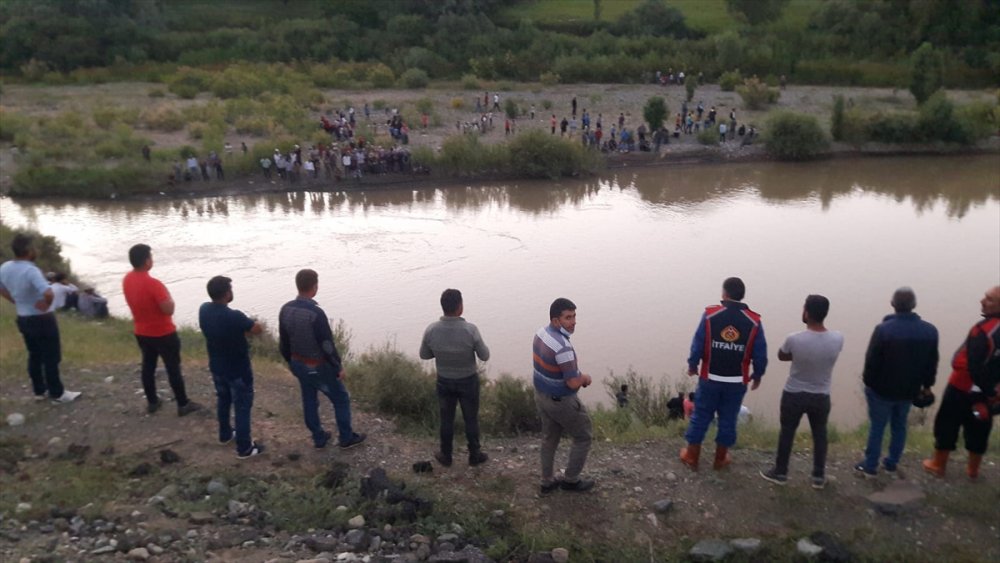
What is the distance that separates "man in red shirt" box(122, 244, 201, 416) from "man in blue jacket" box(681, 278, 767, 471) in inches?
159

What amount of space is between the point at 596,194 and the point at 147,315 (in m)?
22.2

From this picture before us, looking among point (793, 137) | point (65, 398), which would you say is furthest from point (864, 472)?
point (793, 137)

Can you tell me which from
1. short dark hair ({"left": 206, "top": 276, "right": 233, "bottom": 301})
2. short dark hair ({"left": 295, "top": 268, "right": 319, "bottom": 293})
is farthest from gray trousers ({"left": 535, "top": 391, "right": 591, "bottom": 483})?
short dark hair ({"left": 206, "top": 276, "right": 233, "bottom": 301})

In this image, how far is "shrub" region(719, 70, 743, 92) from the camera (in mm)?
44844

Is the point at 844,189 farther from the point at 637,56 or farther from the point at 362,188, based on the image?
the point at 637,56

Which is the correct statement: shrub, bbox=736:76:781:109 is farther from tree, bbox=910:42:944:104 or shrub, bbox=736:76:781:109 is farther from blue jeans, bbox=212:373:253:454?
blue jeans, bbox=212:373:253:454

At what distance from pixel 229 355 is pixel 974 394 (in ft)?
17.3

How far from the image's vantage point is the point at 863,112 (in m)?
35.3

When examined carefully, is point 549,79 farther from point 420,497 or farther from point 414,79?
point 420,497

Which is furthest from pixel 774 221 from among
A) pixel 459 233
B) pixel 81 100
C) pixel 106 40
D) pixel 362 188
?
pixel 106 40

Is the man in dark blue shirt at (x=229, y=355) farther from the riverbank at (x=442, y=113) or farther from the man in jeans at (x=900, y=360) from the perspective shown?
the riverbank at (x=442, y=113)

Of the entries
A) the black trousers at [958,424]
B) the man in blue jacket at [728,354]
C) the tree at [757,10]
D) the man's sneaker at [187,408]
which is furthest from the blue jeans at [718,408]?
the tree at [757,10]

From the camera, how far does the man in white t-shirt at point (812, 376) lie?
19.1ft

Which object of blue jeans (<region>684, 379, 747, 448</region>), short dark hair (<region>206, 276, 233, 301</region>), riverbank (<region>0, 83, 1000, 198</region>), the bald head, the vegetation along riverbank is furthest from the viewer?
riverbank (<region>0, 83, 1000, 198</region>)
